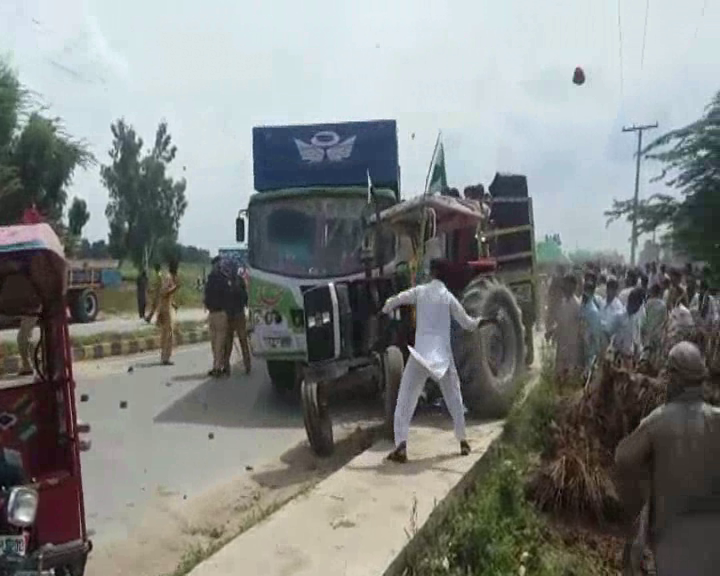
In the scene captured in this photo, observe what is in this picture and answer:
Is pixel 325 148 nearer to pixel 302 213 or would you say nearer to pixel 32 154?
pixel 302 213

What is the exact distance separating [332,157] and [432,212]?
2705 millimetres

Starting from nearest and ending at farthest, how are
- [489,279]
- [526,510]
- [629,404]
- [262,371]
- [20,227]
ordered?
[20,227] < [526,510] < [629,404] < [489,279] < [262,371]

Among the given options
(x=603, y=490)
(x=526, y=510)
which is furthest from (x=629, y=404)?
(x=526, y=510)

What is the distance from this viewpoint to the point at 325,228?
11.1m

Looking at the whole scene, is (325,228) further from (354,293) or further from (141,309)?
(141,309)

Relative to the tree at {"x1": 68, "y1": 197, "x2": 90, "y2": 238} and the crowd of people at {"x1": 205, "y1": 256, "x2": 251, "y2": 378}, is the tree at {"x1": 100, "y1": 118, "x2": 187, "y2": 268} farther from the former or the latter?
the crowd of people at {"x1": 205, "y1": 256, "x2": 251, "y2": 378}

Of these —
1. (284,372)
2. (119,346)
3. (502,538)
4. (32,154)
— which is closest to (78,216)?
(32,154)

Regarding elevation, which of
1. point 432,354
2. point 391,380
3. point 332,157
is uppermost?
point 332,157

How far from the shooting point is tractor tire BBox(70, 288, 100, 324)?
26.9 meters

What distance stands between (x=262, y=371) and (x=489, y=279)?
560cm

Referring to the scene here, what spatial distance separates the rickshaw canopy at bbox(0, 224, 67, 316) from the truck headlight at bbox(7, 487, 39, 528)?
1.21 metres

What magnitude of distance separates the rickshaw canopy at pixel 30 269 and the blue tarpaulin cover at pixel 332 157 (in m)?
6.51

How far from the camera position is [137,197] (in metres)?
64.9

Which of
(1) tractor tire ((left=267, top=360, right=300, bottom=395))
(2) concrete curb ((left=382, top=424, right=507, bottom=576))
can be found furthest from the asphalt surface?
(2) concrete curb ((left=382, top=424, right=507, bottom=576))
